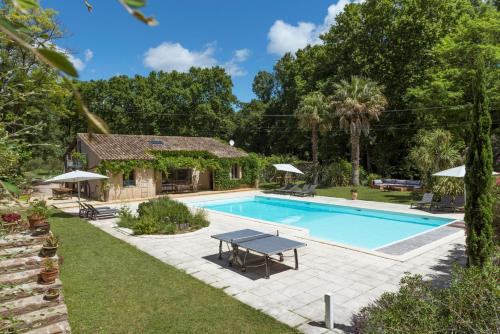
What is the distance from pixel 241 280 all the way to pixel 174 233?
533 cm

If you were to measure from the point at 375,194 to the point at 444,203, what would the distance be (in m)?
7.04

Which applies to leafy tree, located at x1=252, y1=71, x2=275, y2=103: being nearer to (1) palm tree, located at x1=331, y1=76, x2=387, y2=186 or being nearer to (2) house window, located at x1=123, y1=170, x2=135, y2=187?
(1) palm tree, located at x1=331, y1=76, x2=387, y2=186

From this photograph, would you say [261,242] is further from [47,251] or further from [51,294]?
[47,251]

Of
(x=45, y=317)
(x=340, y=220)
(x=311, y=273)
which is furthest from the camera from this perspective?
(x=340, y=220)

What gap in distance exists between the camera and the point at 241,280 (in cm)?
849

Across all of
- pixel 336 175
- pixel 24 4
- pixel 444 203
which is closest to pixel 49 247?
pixel 24 4

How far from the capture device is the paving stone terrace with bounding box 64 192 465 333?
6.92m

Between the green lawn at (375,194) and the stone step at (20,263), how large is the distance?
1880cm

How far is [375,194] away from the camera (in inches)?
967

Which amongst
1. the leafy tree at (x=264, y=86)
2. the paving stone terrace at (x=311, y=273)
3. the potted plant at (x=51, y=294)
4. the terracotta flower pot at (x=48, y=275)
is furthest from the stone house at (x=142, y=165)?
the leafy tree at (x=264, y=86)

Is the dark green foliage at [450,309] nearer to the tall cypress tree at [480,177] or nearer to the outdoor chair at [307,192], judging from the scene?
the tall cypress tree at [480,177]

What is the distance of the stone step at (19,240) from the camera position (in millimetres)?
7562

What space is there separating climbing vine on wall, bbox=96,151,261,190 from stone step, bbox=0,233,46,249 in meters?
14.2

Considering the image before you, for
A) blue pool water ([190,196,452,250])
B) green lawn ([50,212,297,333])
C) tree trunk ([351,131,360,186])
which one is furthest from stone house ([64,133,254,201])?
green lawn ([50,212,297,333])
